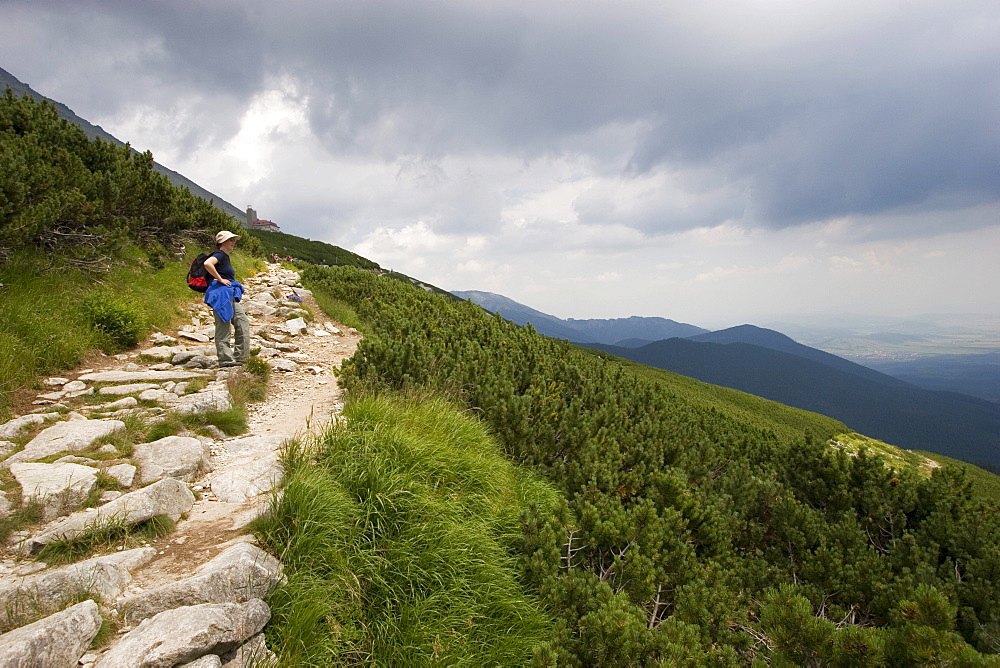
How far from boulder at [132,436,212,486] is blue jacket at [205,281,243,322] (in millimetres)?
3294

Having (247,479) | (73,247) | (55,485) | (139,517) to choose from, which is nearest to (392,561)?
(247,479)

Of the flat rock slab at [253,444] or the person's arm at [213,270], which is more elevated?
the person's arm at [213,270]

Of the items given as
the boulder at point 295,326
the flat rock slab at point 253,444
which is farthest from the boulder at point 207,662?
the boulder at point 295,326

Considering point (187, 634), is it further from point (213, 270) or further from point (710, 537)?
point (213, 270)

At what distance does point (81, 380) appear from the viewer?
262 inches

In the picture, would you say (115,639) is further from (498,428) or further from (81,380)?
(81,380)

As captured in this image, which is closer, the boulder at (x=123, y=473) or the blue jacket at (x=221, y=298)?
the boulder at (x=123, y=473)

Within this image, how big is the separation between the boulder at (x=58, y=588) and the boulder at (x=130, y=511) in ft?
1.19

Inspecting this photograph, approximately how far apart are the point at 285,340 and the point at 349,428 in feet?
21.7

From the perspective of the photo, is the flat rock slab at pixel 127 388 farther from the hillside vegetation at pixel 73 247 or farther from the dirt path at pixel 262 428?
the dirt path at pixel 262 428

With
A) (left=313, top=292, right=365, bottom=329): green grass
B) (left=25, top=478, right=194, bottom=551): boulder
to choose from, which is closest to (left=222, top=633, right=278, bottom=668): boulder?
(left=25, top=478, right=194, bottom=551): boulder

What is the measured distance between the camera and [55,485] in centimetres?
392

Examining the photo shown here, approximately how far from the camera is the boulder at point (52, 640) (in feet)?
7.86

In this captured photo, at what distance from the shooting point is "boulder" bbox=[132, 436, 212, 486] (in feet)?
14.7
